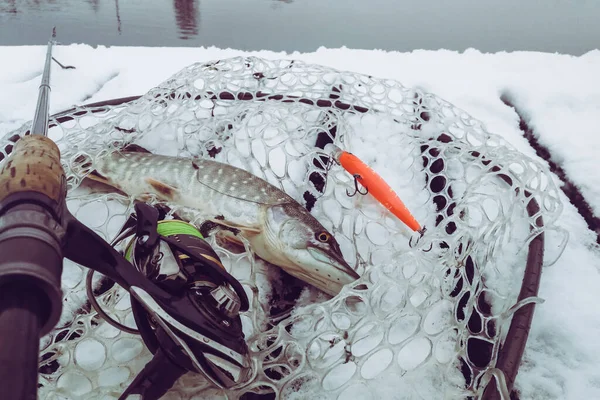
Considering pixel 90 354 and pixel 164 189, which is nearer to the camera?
pixel 90 354

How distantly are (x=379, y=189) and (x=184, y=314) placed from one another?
919mm

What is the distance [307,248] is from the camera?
55.6 inches

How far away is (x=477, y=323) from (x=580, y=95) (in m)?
2.02

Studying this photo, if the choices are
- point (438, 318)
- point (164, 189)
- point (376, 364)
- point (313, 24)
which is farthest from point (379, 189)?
point (313, 24)

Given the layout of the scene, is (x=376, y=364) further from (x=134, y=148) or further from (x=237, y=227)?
(x=134, y=148)

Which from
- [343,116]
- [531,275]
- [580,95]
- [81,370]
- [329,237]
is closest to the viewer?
[81,370]

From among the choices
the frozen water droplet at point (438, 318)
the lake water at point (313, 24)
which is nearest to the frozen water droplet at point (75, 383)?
the frozen water droplet at point (438, 318)

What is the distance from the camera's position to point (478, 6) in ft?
27.4

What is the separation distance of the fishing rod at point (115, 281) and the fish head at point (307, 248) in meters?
0.44

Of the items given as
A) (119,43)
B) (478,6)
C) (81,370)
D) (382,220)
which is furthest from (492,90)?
(478,6)

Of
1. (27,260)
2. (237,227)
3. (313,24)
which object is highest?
(27,260)

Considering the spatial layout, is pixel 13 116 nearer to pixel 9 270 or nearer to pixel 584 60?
pixel 9 270

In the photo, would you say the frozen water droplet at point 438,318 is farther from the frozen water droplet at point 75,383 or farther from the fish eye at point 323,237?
the frozen water droplet at point 75,383

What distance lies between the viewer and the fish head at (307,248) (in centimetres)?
135
